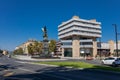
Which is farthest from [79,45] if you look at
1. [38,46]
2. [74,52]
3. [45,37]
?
[45,37]

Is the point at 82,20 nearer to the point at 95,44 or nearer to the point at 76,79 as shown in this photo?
the point at 95,44

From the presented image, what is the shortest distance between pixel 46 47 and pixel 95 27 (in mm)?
64267

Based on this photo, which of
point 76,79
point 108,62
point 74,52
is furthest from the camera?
point 74,52

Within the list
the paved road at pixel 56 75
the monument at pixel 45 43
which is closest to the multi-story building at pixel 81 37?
the monument at pixel 45 43

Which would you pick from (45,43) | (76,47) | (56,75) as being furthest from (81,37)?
(56,75)

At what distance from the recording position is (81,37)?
123688 millimetres

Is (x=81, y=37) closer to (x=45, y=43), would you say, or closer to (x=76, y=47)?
(x=76, y=47)

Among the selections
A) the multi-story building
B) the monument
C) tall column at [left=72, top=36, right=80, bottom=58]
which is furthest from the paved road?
tall column at [left=72, top=36, right=80, bottom=58]

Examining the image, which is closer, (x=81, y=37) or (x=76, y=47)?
(x=76, y=47)

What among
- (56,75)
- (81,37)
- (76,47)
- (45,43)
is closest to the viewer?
(56,75)

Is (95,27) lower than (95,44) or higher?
higher

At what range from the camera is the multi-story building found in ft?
390

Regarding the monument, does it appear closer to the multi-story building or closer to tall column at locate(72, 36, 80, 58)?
the multi-story building

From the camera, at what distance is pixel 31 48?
4929 inches
